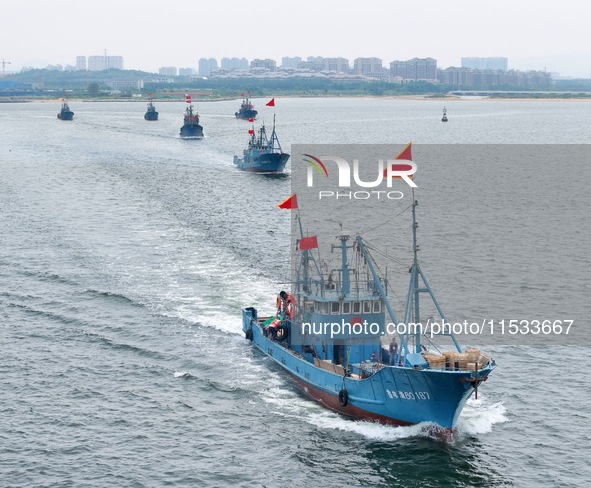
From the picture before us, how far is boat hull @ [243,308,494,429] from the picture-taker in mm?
56594

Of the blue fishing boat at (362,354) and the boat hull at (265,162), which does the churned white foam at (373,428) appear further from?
the boat hull at (265,162)

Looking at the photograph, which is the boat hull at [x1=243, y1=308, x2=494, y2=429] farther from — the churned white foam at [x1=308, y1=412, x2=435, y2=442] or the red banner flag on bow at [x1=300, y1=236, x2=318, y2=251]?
the red banner flag on bow at [x1=300, y1=236, x2=318, y2=251]

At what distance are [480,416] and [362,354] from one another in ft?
30.6

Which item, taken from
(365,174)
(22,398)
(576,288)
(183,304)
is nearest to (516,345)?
(576,288)

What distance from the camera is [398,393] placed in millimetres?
58750

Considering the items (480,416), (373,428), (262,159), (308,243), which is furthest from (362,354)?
(262,159)

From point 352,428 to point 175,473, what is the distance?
40.1 ft

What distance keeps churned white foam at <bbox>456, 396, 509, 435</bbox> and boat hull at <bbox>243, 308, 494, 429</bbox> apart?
193 cm

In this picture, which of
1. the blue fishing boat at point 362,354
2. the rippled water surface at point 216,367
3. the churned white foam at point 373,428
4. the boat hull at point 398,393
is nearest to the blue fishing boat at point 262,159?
the rippled water surface at point 216,367

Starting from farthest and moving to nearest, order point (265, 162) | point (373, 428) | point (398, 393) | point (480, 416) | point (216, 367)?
point (265, 162) → point (216, 367) → point (480, 416) → point (373, 428) → point (398, 393)

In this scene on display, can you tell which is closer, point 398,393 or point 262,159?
point 398,393

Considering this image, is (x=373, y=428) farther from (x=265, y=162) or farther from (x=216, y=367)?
(x=265, y=162)

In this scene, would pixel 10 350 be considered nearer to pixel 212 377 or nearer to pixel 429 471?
pixel 212 377

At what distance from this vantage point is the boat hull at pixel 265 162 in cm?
18262
